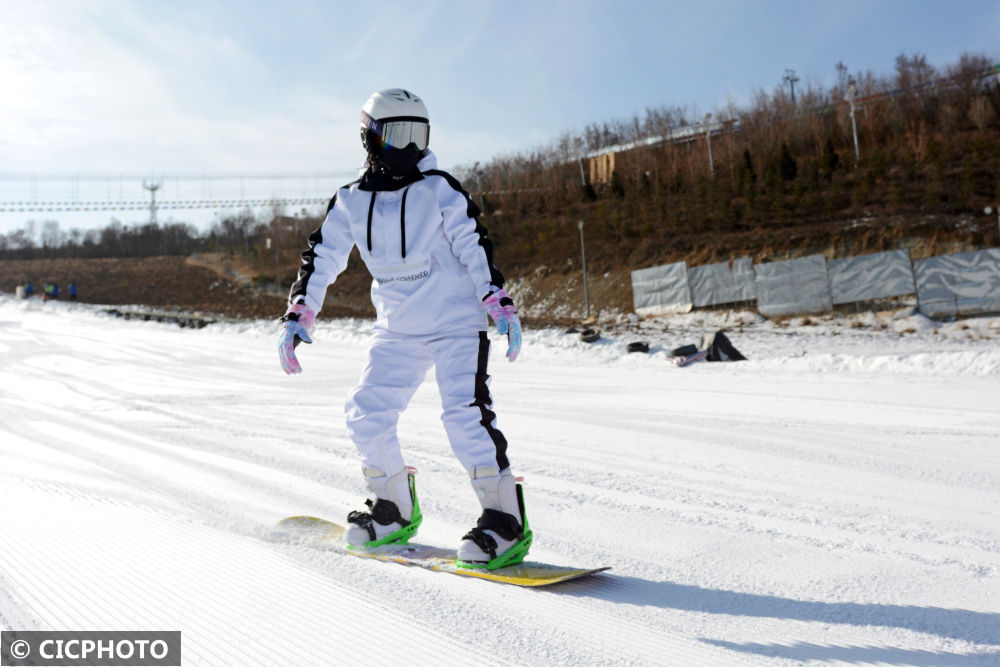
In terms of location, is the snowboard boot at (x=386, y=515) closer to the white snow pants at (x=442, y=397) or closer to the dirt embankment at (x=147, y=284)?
the white snow pants at (x=442, y=397)

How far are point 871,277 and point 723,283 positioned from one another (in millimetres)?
5072

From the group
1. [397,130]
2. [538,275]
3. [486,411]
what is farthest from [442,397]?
[538,275]

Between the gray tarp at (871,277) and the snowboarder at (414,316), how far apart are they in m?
22.4

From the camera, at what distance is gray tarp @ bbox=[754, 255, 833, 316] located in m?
22.4

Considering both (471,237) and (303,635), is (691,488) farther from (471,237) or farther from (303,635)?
(303,635)

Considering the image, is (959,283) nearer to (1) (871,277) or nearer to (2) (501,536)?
(1) (871,277)

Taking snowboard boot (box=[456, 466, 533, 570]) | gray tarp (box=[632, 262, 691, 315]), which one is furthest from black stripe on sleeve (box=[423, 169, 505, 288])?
gray tarp (box=[632, 262, 691, 315])

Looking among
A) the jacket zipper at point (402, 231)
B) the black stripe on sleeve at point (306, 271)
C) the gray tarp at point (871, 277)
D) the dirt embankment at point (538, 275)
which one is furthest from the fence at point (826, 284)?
the black stripe on sleeve at point (306, 271)

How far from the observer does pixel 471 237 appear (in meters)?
2.89

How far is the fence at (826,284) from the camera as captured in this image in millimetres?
19750

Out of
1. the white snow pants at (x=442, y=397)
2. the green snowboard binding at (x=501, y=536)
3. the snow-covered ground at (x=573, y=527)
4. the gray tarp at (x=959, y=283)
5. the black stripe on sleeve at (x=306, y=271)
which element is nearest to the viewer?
the snow-covered ground at (x=573, y=527)

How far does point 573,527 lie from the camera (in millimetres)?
3211

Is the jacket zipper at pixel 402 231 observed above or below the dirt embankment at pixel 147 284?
below

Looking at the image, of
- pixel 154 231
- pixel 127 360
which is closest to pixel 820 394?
pixel 127 360
